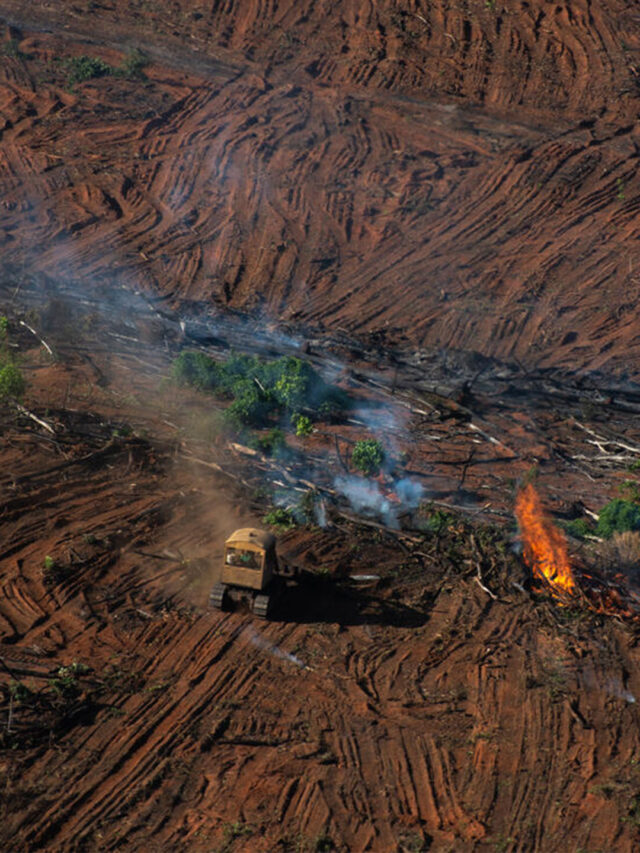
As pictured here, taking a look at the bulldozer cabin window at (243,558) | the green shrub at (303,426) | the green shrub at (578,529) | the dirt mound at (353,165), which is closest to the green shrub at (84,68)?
the dirt mound at (353,165)

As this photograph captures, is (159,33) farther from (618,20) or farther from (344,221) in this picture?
(618,20)

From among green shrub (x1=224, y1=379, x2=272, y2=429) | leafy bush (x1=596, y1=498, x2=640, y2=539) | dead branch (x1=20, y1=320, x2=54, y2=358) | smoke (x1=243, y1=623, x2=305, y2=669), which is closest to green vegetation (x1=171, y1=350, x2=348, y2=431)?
green shrub (x1=224, y1=379, x2=272, y2=429)

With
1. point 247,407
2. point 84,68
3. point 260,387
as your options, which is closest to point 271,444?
point 247,407

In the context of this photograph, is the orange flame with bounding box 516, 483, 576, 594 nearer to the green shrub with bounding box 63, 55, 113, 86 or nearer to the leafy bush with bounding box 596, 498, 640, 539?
the leafy bush with bounding box 596, 498, 640, 539

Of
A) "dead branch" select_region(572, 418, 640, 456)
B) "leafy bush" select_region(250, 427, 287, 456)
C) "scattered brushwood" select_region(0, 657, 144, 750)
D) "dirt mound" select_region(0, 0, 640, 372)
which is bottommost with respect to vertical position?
"scattered brushwood" select_region(0, 657, 144, 750)

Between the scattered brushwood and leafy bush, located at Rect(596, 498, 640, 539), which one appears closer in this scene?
the scattered brushwood

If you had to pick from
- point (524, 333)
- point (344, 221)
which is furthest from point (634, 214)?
point (344, 221)

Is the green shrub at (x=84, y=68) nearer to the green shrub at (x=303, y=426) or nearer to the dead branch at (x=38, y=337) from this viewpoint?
the dead branch at (x=38, y=337)
